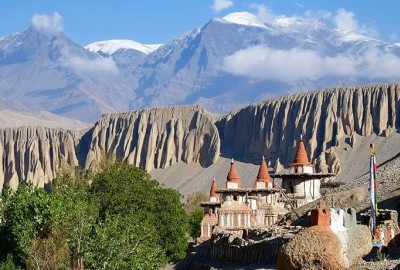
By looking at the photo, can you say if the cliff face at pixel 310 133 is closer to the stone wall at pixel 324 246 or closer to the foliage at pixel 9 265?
the foliage at pixel 9 265

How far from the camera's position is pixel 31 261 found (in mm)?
42500

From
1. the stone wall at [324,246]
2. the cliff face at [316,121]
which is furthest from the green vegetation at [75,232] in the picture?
the cliff face at [316,121]

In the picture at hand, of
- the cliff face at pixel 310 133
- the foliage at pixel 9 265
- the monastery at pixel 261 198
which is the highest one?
the cliff face at pixel 310 133

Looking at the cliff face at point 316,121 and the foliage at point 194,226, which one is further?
the cliff face at point 316,121

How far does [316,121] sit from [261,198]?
4255 inches

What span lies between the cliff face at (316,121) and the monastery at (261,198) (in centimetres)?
8763

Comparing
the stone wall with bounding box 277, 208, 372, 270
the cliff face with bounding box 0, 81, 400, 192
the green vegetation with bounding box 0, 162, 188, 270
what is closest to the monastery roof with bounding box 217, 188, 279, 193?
the green vegetation with bounding box 0, 162, 188, 270

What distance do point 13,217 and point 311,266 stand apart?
2735 cm

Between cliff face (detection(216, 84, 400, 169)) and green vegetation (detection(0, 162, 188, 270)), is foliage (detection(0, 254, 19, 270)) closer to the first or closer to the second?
green vegetation (detection(0, 162, 188, 270))

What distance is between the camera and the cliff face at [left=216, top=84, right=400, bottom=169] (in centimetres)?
16634

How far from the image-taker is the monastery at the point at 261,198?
67812 millimetres

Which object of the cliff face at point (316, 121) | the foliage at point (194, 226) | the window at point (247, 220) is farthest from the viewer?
the cliff face at point (316, 121)

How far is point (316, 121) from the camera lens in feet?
590

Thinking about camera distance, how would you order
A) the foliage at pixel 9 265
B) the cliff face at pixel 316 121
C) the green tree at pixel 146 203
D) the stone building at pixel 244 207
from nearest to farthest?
1. the foliage at pixel 9 265
2. the green tree at pixel 146 203
3. the stone building at pixel 244 207
4. the cliff face at pixel 316 121
